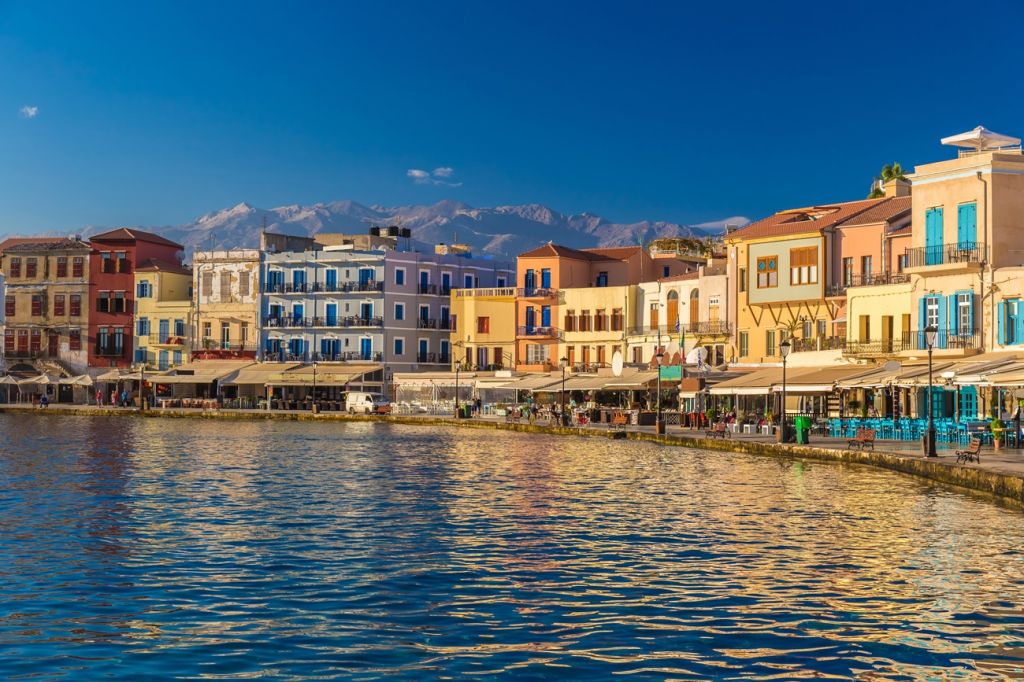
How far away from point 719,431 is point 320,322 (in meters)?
45.8

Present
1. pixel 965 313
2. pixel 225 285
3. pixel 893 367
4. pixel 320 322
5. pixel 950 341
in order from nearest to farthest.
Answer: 1. pixel 893 367
2. pixel 950 341
3. pixel 965 313
4. pixel 320 322
5. pixel 225 285

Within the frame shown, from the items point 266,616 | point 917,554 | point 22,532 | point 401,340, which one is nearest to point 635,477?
point 917,554

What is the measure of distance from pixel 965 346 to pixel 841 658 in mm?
34192

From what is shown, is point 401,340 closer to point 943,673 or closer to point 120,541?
point 120,541

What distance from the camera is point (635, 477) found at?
32.6 m

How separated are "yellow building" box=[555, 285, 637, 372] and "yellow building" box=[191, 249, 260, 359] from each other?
25922mm

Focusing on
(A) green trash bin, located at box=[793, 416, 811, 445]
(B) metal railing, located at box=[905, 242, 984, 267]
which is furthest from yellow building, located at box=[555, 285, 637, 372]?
(A) green trash bin, located at box=[793, 416, 811, 445]

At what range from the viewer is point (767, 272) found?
58.2 m

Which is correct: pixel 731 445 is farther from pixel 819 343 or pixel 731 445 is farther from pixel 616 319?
pixel 616 319

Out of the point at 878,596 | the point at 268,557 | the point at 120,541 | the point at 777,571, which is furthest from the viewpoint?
the point at 120,541

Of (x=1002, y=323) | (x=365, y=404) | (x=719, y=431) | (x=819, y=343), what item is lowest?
(x=719, y=431)

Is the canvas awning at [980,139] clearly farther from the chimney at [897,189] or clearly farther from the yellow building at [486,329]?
the yellow building at [486,329]

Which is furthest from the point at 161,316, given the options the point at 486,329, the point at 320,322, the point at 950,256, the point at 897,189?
the point at 950,256

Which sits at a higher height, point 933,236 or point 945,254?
point 933,236
